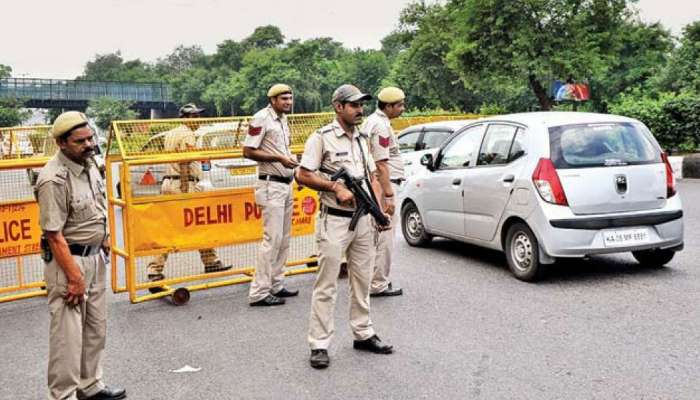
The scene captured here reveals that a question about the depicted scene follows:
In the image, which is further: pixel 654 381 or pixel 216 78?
pixel 216 78

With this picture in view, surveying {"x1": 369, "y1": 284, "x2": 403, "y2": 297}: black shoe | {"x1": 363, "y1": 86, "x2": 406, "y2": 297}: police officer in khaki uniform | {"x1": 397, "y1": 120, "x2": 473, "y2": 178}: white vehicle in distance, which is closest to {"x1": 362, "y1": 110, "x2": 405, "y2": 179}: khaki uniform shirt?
{"x1": 363, "y1": 86, "x2": 406, "y2": 297}: police officer in khaki uniform

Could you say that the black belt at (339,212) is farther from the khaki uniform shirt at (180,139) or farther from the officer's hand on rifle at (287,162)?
the khaki uniform shirt at (180,139)

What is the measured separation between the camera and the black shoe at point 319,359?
16.0 feet

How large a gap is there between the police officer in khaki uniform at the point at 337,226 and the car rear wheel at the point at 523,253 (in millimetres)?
2333

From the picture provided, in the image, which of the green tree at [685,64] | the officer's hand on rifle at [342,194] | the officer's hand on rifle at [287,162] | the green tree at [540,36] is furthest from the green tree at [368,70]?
the officer's hand on rifle at [342,194]

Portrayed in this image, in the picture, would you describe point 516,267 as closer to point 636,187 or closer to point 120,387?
point 636,187

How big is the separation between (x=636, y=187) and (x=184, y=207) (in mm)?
4137

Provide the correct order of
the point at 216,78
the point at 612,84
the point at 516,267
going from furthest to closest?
the point at 216,78
the point at 612,84
the point at 516,267

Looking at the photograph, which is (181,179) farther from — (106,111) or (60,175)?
(106,111)

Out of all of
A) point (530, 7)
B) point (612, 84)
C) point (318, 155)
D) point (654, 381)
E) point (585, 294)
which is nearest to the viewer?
point (654, 381)

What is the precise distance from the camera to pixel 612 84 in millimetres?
54500

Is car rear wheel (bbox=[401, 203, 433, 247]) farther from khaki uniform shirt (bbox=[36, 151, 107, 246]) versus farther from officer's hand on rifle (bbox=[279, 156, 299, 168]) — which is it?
khaki uniform shirt (bbox=[36, 151, 107, 246])

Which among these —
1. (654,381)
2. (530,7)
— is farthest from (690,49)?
(654,381)

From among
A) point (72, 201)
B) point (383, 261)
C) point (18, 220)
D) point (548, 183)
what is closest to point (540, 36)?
point (548, 183)
